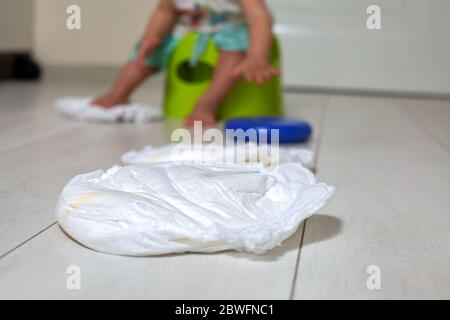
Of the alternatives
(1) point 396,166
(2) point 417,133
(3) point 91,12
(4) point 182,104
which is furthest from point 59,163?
(3) point 91,12

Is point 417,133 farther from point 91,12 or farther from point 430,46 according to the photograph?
point 91,12

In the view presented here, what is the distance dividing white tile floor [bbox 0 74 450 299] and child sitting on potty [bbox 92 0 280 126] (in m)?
0.22

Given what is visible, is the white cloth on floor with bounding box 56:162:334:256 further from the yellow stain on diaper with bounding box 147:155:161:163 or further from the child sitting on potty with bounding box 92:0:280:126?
the child sitting on potty with bounding box 92:0:280:126

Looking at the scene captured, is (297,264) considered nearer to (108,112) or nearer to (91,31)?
(108,112)

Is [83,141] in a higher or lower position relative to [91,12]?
lower

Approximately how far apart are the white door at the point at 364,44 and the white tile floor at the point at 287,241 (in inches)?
41.4

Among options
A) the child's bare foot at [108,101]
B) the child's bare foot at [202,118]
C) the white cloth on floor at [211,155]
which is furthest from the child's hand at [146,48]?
the white cloth on floor at [211,155]

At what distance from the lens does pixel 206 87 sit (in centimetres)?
155

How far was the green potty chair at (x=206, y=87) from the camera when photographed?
1.53 metres

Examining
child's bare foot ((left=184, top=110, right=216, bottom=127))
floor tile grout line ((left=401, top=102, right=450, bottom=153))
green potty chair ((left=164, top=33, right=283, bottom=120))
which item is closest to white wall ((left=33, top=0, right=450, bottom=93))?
floor tile grout line ((left=401, top=102, right=450, bottom=153))

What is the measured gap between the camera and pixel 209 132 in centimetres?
132

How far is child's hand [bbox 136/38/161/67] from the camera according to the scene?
4.99 feet
